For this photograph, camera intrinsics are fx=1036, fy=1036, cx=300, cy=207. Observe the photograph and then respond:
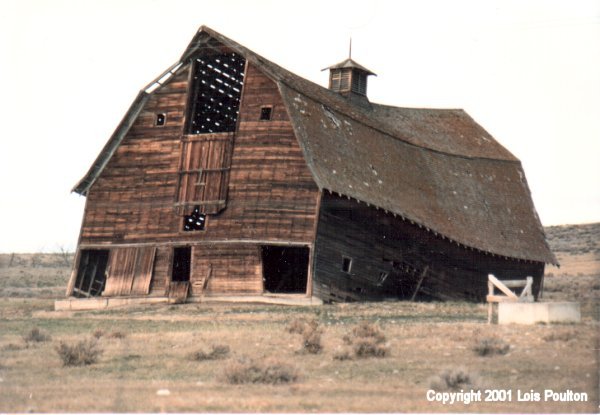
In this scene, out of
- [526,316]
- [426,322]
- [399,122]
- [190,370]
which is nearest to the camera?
[190,370]

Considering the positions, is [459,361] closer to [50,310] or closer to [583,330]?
[583,330]

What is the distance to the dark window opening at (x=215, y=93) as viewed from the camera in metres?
35.6

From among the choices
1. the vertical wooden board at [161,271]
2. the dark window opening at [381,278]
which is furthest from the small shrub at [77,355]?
the dark window opening at [381,278]

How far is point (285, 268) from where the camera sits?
38.8 meters

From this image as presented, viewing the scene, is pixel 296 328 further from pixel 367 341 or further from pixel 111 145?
pixel 111 145

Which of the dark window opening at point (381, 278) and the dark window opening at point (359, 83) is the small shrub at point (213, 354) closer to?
the dark window opening at point (381, 278)

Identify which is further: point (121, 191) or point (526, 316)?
point (121, 191)

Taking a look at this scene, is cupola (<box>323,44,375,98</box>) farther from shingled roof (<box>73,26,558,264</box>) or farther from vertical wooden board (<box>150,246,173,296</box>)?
vertical wooden board (<box>150,246,173,296</box>)

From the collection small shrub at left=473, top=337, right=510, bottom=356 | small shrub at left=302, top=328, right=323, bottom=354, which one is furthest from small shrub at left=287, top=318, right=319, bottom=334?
small shrub at left=473, top=337, right=510, bottom=356

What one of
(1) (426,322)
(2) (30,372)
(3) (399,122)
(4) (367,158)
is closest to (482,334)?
(1) (426,322)

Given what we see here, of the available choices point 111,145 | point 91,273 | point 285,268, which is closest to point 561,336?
point 285,268

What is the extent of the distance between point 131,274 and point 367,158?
9256mm

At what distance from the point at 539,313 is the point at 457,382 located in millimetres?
7001

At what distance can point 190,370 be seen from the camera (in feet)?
59.0
